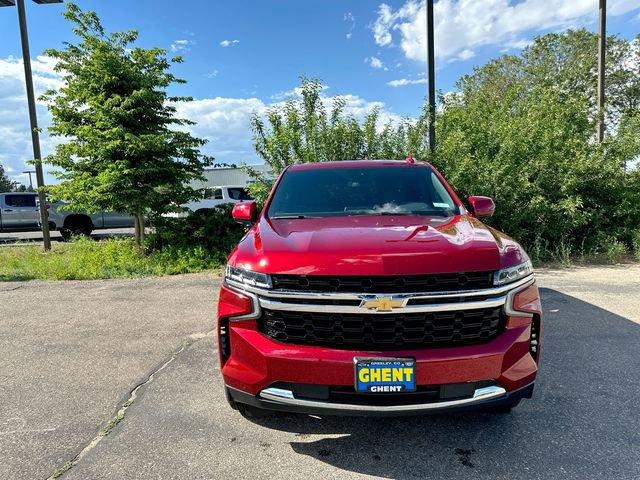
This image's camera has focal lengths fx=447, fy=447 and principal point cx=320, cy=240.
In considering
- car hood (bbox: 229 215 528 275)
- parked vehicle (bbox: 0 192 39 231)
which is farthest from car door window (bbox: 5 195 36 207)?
car hood (bbox: 229 215 528 275)

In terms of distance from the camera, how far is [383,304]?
2.40 m

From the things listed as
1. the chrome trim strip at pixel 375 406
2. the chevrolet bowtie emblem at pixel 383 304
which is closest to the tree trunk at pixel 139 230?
the chrome trim strip at pixel 375 406

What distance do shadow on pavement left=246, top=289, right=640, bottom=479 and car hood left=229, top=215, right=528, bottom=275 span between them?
112 cm

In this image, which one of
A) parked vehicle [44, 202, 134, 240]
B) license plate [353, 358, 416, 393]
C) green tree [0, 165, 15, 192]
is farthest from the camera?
green tree [0, 165, 15, 192]

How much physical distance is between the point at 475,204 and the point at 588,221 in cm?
623

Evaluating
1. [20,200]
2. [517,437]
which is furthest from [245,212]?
[20,200]

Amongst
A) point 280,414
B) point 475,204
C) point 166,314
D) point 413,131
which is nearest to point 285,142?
point 413,131

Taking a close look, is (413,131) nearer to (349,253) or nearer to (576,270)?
(576,270)

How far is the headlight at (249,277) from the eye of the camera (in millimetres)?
2529

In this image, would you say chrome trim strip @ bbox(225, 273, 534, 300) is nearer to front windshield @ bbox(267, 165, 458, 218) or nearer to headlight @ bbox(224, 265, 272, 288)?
headlight @ bbox(224, 265, 272, 288)

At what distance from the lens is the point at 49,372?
4074 millimetres

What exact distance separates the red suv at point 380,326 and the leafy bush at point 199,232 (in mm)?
6871

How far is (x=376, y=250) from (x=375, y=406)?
0.83 metres

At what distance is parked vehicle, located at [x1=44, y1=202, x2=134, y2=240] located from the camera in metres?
16.8
